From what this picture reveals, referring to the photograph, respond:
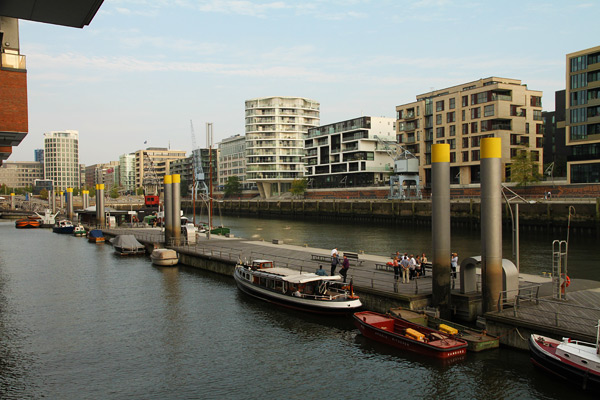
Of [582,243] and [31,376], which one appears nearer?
[31,376]

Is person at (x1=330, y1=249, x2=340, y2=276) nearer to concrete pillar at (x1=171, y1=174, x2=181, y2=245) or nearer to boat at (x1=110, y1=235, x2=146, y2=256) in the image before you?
concrete pillar at (x1=171, y1=174, x2=181, y2=245)

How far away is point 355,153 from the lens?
144m

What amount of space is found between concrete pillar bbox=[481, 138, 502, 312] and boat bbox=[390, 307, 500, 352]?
1.44m

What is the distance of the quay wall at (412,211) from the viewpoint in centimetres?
7044

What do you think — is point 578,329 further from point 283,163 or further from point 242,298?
point 283,163

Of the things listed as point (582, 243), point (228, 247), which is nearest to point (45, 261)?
point (228, 247)

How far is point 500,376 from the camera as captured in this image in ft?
61.3

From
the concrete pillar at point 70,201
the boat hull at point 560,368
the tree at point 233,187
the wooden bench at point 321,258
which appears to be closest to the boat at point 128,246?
the wooden bench at point 321,258

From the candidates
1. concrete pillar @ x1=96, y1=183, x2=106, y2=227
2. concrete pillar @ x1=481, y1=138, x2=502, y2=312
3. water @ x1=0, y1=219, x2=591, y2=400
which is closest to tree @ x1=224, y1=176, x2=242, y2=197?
concrete pillar @ x1=96, y1=183, x2=106, y2=227

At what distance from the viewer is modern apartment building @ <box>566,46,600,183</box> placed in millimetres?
78500

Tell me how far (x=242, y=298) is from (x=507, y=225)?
56.1 metres

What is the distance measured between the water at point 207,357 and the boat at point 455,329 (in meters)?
0.40

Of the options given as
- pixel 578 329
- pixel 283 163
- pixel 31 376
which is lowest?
pixel 31 376

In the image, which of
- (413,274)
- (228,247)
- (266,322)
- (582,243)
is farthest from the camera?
(582,243)
